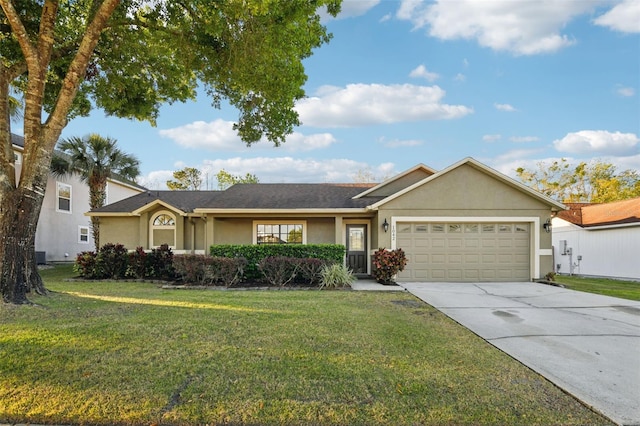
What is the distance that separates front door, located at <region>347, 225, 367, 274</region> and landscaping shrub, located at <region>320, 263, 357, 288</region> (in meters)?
3.12

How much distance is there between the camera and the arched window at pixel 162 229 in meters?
14.9

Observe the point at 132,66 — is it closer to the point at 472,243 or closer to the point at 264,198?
the point at 264,198

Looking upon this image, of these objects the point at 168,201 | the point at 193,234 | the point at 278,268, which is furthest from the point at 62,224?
the point at 278,268

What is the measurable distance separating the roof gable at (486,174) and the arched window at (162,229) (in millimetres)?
8702

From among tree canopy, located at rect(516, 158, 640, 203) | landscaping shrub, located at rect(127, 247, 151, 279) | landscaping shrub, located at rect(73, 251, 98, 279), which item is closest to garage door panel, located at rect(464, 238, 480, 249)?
landscaping shrub, located at rect(127, 247, 151, 279)

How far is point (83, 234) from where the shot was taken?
20844 millimetres

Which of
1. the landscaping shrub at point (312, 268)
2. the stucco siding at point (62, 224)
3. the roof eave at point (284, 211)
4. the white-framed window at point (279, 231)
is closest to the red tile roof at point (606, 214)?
the roof eave at point (284, 211)

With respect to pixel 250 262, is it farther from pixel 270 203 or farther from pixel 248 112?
pixel 248 112

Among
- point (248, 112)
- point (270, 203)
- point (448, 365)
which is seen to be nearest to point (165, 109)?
point (248, 112)

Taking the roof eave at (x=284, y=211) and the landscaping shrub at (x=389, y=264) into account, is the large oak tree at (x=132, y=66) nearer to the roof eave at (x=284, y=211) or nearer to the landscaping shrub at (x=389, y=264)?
the roof eave at (x=284, y=211)

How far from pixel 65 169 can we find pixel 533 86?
22.3m

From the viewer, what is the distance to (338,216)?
13.7 meters

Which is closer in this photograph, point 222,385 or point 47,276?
point 222,385

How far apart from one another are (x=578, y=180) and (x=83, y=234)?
38.6 metres
